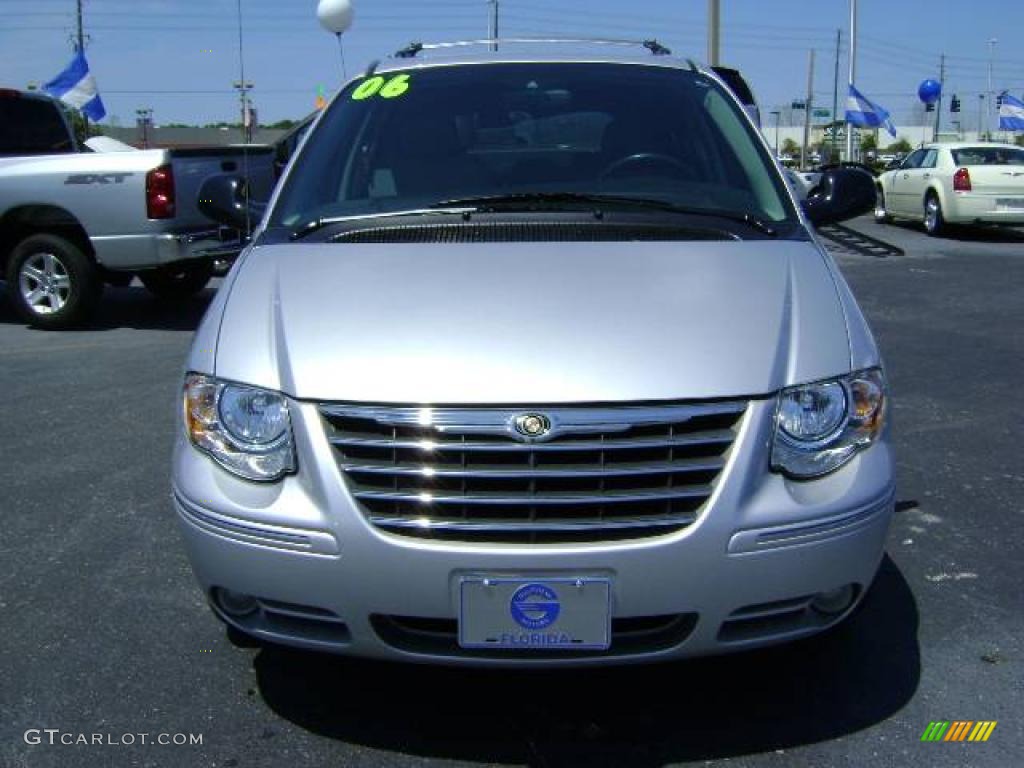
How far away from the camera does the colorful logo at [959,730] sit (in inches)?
111

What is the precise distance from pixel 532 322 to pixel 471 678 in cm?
107

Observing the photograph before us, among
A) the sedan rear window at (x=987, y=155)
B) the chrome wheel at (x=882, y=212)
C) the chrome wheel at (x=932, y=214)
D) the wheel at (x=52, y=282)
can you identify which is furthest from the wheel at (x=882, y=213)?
the wheel at (x=52, y=282)

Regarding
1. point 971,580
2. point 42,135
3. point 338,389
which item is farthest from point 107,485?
point 42,135

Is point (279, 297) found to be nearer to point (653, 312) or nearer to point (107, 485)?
point (653, 312)

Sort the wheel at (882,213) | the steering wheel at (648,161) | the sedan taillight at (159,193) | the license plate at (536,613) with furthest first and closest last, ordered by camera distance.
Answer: the wheel at (882,213), the sedan taillight at (159,193), the steering wheel at (648,161), the license plate at (536,613)

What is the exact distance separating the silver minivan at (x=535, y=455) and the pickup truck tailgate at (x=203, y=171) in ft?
19.9

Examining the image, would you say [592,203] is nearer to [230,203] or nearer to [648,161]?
[648,161]

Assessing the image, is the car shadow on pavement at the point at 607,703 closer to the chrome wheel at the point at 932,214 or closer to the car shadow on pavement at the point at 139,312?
the car shadow on pavement at the point at 139,312

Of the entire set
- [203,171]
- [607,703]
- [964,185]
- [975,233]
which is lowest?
[975,233]

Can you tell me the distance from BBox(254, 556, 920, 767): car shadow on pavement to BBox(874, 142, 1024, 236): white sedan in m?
14.2

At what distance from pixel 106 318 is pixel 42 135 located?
1936 mm

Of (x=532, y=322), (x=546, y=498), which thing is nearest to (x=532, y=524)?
(x=546, y=498)

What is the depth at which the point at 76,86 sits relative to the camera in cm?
1795

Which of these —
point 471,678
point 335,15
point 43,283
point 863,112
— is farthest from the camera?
point 863,112
